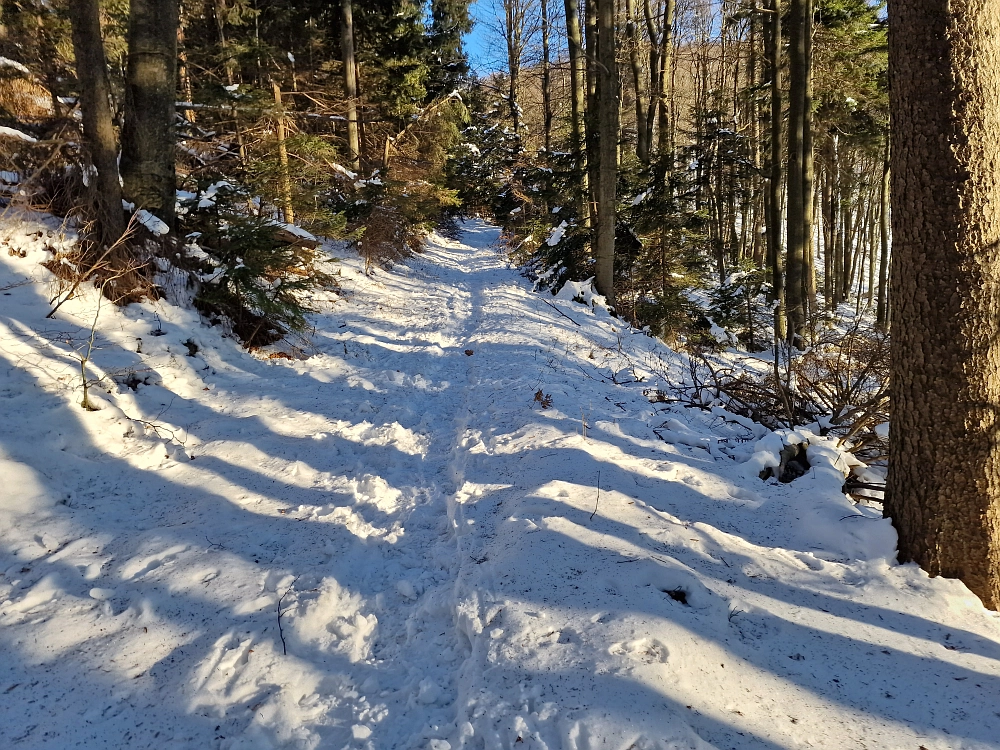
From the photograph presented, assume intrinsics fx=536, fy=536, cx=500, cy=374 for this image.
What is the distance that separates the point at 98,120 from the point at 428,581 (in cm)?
606

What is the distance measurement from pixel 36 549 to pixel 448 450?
9.48 ft

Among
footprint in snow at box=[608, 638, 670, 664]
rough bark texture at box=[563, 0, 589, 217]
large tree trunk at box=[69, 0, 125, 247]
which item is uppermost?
rough bark texture at box=[563, 0, 589, 217]

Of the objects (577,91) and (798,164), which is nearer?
(798,164)

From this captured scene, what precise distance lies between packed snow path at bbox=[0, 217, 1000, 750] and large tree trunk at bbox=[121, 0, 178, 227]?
4.16 feet

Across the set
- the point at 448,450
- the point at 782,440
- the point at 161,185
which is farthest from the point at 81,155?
the point at 782,440

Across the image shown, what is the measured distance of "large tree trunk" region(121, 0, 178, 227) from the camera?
6230 mm

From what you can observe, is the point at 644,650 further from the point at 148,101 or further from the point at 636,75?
the point at 636,75

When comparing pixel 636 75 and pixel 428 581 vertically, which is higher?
pixel 636 75

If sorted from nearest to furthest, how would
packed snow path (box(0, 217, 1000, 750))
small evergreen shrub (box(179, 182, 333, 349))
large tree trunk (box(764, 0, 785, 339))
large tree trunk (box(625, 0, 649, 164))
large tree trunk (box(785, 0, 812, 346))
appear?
packed snow path (box(0, 217, 1000, 750))
small evergreen shrub (box(179, 182, 333, 349))
large tree trunk (box(785, 0, 812, 346))
large tree trunk (box(764, 0, 785, 339))
large tree trunk (box(625, 0, 649, 164))

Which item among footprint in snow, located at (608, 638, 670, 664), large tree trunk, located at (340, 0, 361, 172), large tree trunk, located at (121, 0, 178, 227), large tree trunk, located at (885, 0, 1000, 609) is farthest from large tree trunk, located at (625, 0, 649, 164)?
footprint in snow, located at (608, 638, 670, 664)

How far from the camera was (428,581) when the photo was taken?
10.2ft

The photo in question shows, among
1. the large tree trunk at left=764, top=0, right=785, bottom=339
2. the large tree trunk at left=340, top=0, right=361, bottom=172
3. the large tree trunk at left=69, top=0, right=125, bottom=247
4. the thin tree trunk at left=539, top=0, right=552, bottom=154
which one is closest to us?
the large tree trunk at left=69, top=0, right=125, bottom=247

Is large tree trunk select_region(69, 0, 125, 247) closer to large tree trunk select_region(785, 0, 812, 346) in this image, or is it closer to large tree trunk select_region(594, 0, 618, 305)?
large tree trunk select_region(594, 0, 618, 305)

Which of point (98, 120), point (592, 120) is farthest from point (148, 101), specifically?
point (592, 120)
